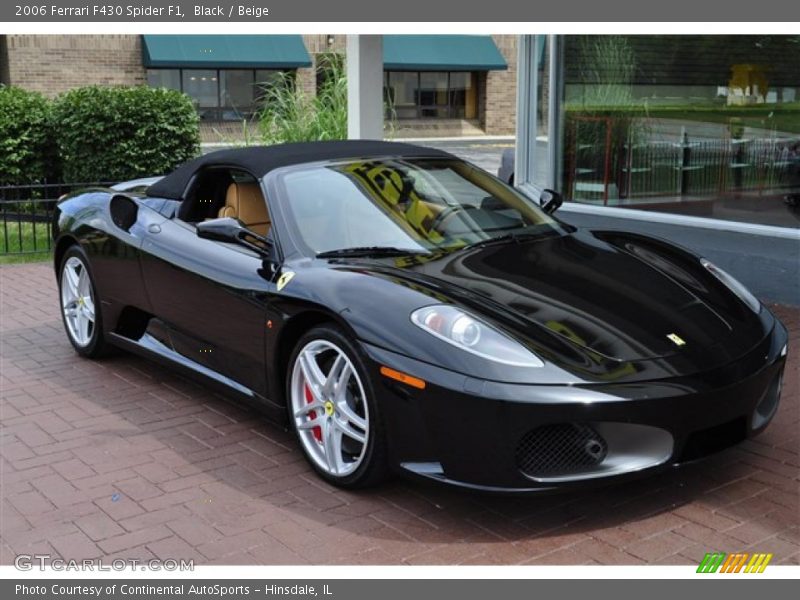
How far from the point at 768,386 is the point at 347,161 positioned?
2.34 metres

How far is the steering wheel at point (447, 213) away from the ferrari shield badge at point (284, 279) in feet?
2.57

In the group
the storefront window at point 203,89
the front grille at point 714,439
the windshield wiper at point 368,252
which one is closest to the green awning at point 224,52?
the storefront window at point 203,89

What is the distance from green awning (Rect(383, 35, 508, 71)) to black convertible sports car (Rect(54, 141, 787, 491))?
3045 cm

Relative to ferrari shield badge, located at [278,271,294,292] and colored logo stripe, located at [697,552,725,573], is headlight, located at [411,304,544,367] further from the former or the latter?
colored logo stripe, located at [697,552,725,573]

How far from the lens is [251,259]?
475 cm

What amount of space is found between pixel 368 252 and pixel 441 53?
33258 millimetres

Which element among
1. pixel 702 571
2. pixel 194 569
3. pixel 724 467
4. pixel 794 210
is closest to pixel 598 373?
pixel 702 571

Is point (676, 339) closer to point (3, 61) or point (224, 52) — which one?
point (3, 61)

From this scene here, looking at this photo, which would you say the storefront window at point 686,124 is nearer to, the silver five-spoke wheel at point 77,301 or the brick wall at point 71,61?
the silver five-spoke wheel at point 77,301

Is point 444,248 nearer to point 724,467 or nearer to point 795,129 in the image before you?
point 724,467

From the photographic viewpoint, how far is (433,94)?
3831cm

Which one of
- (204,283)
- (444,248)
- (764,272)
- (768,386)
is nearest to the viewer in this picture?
(768,386)

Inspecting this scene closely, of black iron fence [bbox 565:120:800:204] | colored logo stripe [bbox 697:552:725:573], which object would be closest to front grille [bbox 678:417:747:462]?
colored logo stripe [bbox 697:552:725:573]

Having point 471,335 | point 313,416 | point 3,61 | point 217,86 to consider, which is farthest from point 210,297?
point 217,86
